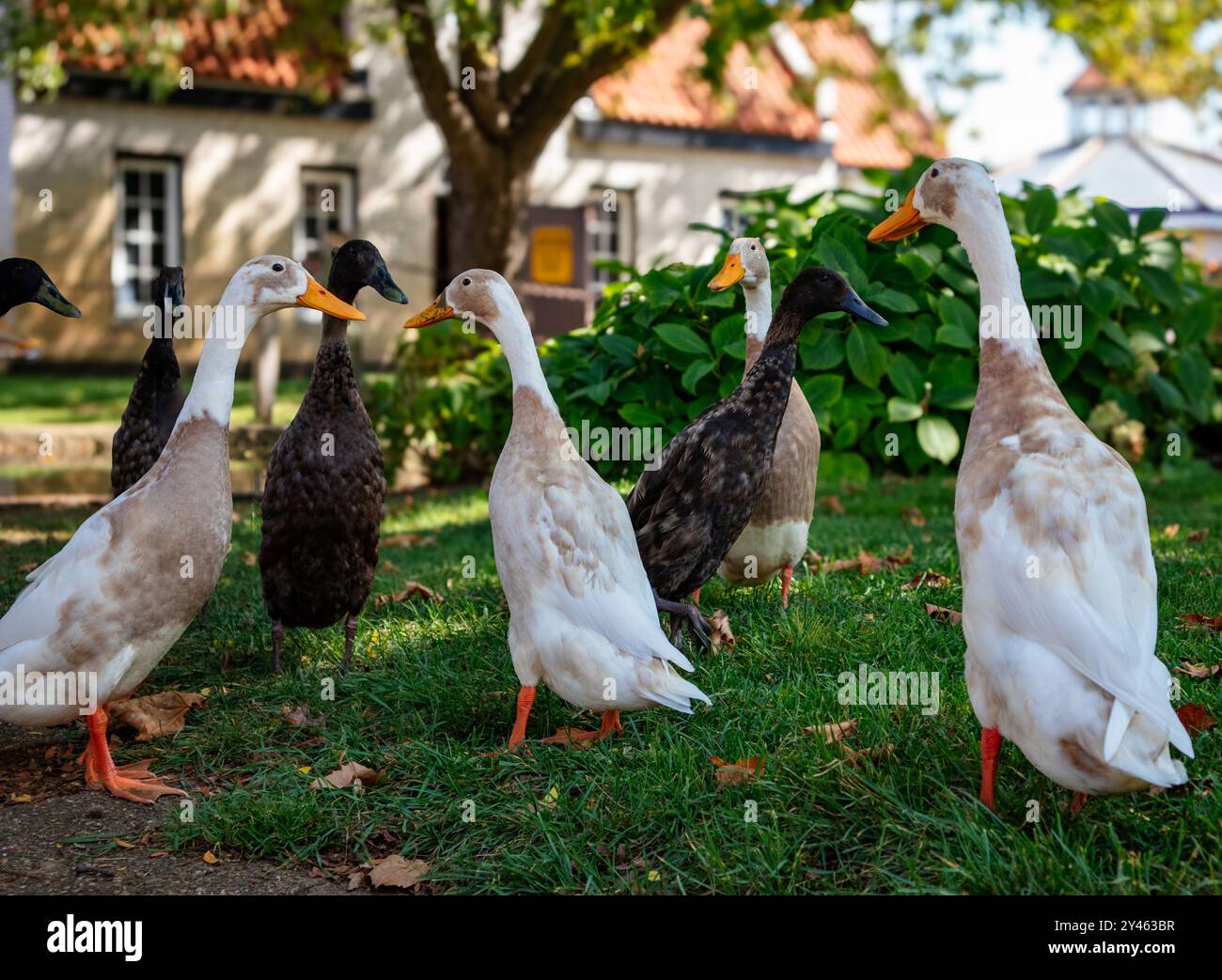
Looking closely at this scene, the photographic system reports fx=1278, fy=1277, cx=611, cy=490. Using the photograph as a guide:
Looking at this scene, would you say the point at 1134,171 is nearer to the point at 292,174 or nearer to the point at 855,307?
the point at 292,174

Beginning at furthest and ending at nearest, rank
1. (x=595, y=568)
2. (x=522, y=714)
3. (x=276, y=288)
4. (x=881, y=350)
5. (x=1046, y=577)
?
(x=881, y=350) → (x=276, y=288) → (x=522, y=714) → (x=595, y=568) → (x=1046, y=577)

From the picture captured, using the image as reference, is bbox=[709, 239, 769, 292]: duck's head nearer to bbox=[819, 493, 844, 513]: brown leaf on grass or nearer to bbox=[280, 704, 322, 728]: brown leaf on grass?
bbox=[280, 704, 322, 728]: brown leaf on grass

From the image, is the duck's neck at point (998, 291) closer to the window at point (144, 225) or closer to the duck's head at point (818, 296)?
the duck's head at point (818, 296)

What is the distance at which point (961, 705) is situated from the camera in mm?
3408

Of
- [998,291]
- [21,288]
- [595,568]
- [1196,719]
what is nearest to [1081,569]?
[998,291]

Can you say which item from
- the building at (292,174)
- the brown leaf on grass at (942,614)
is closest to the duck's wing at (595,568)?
the brown leaf on grass at (942,614)

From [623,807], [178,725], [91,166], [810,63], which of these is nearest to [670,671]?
[623,807]

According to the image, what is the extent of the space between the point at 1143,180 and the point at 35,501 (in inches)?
1490

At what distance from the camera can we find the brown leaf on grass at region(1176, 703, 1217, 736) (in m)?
3.17

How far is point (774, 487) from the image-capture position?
4441 mm

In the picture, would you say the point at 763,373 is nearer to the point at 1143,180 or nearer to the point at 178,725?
the point at 178,725

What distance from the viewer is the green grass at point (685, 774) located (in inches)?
106

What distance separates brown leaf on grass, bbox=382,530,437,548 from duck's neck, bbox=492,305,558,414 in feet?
10.2

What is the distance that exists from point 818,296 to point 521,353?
1083 millimetres
